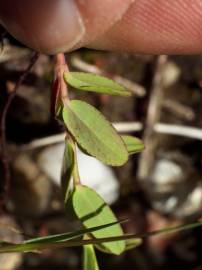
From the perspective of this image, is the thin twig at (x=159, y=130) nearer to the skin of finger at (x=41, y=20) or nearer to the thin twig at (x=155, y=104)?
the thin twig at (x=155, y=104)

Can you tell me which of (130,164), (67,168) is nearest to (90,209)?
(67,168)

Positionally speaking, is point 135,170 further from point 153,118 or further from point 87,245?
point 87,245

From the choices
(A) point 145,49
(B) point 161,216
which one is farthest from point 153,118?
(A) point 145,49

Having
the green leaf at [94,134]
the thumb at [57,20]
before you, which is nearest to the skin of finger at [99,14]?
the thumb at [57,20]

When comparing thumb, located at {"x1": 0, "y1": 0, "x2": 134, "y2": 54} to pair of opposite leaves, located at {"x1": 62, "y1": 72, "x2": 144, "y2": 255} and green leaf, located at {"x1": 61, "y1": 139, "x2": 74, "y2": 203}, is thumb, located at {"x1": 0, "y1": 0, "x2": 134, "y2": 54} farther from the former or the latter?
green leaf, located at {"x1": 61, "y1": 139, "x2": 74, "y2": 203}

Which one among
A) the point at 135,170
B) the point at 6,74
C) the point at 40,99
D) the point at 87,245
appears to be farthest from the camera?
the point at 135,170
